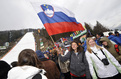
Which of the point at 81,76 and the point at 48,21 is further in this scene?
the point at 48,21

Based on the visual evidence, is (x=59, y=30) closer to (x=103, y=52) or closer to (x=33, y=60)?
(x=103, y=52)

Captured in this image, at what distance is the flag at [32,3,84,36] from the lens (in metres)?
3.01

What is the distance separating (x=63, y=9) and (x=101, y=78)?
3.63m

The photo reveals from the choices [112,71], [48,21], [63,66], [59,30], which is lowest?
[63,66]

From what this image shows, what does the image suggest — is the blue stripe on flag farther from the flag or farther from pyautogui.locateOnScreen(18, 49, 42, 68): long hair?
pyautogui.locateOnScreen(18, 49, 42, 68): long hair

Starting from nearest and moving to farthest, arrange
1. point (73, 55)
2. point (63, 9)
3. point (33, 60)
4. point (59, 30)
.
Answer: point (33, 60)
point (73, 55)
point (59, 30)
point (63, 9)

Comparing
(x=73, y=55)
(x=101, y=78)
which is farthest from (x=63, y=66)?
(x=101, y=78)

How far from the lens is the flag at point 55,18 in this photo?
3008mm

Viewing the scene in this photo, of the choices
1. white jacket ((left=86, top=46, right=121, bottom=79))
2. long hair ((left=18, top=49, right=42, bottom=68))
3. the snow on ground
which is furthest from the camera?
the snow on ground

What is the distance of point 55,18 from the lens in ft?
11.3

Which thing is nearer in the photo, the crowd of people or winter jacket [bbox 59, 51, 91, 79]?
the crowd of people

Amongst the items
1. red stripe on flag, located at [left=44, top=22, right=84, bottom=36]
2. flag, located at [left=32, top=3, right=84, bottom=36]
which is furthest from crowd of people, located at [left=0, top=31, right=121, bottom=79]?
flag, located at [left=32, top=3, right=84, bottom=36]

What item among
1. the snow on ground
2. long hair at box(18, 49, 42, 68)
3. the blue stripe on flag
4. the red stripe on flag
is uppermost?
the blue stripe on flag

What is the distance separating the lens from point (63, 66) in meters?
3.28
